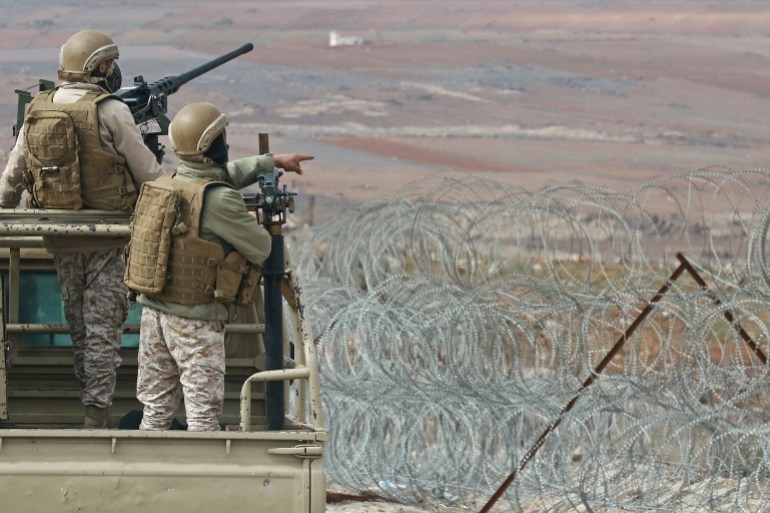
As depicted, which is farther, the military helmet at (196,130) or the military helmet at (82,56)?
the military helmet at (82,56)

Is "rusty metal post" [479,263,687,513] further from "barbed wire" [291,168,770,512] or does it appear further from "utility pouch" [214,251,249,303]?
"utility pouch" [214,251,249,303]

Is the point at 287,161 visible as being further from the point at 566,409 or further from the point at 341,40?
the point at 341,40

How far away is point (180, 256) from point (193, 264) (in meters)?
0.05

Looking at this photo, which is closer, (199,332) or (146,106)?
(199,332)

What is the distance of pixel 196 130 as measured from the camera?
19.0 feet

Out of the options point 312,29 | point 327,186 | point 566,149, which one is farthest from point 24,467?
point 312,29

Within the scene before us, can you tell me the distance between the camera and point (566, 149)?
114ft

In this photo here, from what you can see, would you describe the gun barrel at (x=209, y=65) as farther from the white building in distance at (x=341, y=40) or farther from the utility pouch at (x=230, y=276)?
the white building in distance at (x=341, y=40)

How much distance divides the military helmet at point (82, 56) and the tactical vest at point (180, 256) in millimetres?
911

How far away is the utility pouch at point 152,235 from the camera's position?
19.0 ft

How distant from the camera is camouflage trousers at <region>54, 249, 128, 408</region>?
654cm

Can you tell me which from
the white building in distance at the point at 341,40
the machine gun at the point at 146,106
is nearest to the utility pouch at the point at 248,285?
the machine gun at the point at 146,106

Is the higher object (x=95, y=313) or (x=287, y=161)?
(x=287, y=161)

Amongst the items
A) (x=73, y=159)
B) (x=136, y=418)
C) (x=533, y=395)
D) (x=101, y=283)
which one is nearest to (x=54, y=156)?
(x=73, y=159)
